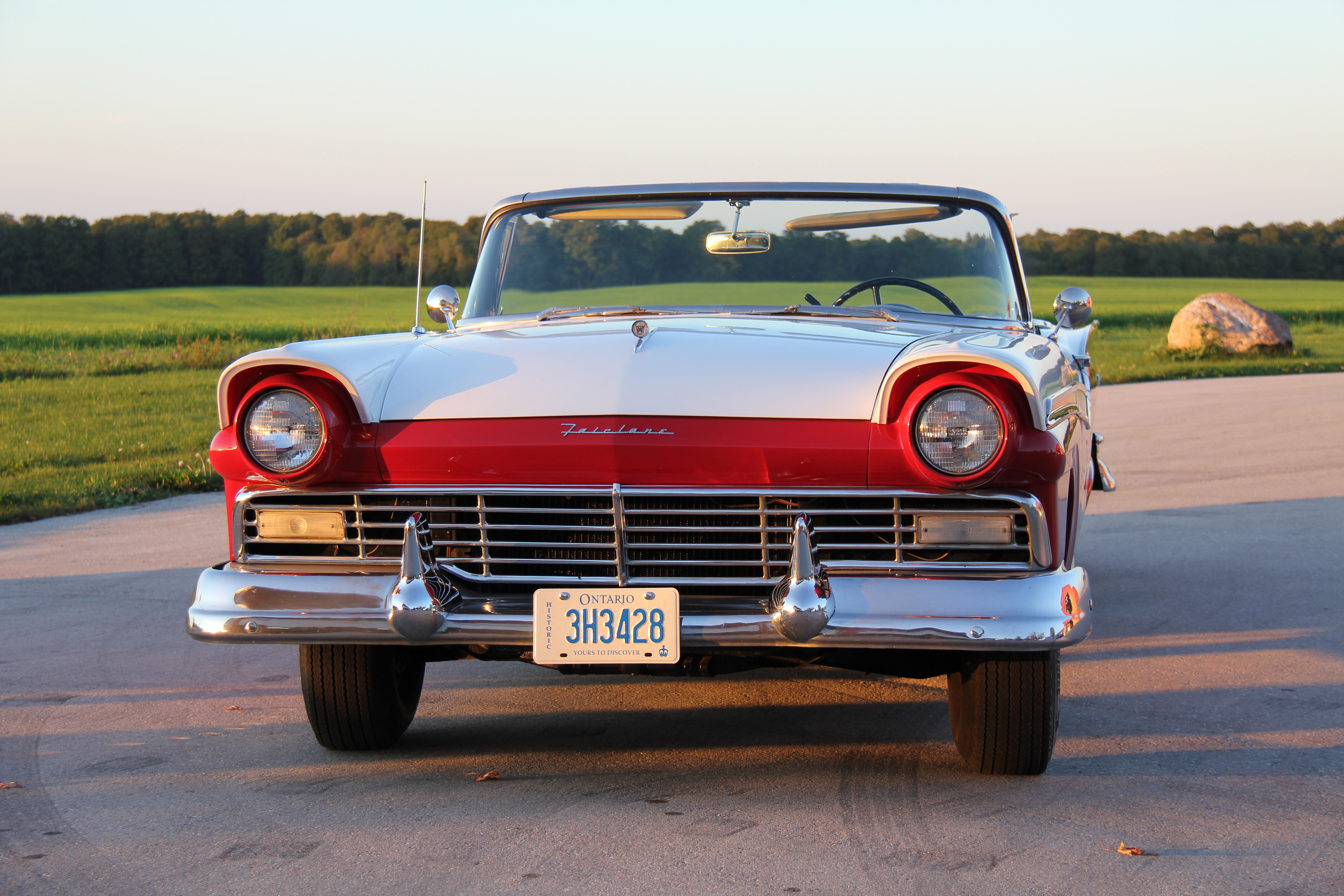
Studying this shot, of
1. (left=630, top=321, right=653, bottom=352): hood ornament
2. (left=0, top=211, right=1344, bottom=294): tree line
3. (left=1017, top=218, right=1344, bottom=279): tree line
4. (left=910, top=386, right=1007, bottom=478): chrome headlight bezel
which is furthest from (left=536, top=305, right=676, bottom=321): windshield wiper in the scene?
(left=1017, top=218, right=1344, bottom=279): tree line

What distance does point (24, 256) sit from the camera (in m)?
50.2

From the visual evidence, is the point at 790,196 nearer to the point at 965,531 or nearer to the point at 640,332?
the point at 640,332

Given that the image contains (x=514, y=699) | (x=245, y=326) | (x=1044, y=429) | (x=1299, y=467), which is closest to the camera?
(x=1044, y=429)

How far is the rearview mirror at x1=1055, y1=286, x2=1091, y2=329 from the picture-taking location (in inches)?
179

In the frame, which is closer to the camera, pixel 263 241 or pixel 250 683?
pixel 250 683

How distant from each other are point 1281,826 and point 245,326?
30235 mm

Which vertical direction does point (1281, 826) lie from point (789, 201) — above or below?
below

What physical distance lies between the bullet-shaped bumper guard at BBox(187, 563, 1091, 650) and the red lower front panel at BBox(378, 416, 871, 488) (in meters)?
0.26

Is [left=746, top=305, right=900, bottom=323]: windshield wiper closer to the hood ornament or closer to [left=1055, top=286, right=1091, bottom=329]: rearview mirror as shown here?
the hood ornament

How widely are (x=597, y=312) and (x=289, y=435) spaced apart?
1377 mm

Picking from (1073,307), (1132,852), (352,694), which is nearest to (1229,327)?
(1073,307)

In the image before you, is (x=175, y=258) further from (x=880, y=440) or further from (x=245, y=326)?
(x=880, y=440)

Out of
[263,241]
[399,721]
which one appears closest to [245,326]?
[263,241]

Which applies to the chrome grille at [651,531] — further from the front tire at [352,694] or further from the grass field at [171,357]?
the grass field at [171,357]
